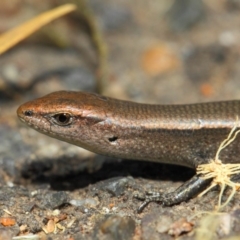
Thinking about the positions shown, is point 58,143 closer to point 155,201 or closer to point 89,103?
point 89,103

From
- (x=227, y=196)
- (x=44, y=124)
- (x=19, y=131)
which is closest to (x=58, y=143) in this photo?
(x=19, y=131)

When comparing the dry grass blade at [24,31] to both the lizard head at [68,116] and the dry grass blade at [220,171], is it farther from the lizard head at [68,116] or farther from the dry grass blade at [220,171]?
the dry grass blade at [220,171]

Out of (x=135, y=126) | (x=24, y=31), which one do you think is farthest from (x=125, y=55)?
(x=135, y=126)

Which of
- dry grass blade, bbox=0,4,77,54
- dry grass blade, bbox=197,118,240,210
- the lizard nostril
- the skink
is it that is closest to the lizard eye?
the skink

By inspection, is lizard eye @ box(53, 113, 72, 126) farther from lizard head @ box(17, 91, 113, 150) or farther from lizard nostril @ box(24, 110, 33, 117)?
lizard nostril @ box(24, 110, 33, 117)

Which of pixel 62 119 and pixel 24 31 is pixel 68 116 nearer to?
pixel 62 119

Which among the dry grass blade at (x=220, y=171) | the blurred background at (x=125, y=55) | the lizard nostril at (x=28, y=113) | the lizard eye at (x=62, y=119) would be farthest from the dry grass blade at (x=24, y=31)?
the dry grass blade at (x=220, y=171)

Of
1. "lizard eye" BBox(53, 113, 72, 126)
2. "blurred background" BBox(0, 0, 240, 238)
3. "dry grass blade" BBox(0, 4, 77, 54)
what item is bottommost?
"lizard eye" BBox(53, 113, 72, 126)

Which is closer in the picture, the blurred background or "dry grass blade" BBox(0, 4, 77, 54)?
"dry grass blade" BBox(0, 4, 77, 54)
